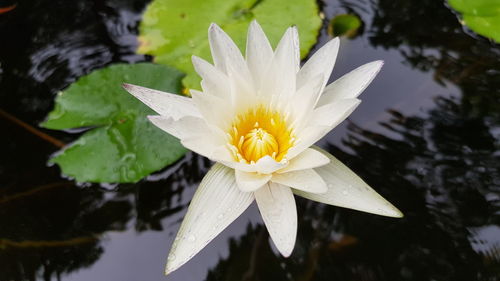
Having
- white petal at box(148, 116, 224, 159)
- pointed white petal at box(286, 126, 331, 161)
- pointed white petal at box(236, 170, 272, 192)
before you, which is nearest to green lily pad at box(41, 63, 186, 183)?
white petal at box(148, 116, 224, 159)

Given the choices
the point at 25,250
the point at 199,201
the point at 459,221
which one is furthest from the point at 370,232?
the point at 25,250

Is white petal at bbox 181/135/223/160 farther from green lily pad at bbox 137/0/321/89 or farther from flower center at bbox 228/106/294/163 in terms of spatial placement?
green lily pad at bbox 137/0/321/89

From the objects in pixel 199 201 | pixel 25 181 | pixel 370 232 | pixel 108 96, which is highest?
pixel 108 96

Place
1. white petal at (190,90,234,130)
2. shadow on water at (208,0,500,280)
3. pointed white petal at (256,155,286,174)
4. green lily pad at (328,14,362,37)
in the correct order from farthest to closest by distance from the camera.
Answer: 1. green lily pad at (328,14,362,37)
2. shadow on water at (208,0,500,280)
3. white petal at (190,90,234,130)
4. pointed white petal at (256,155,286,174)

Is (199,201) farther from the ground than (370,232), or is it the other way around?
(199,201)

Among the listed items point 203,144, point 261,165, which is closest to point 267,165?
point 261,165

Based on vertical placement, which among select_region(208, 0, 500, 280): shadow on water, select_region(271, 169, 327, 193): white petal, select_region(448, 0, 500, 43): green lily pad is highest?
select_region(448, 0, 500, 43): green lily pad

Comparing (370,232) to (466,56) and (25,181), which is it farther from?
(25,181)
